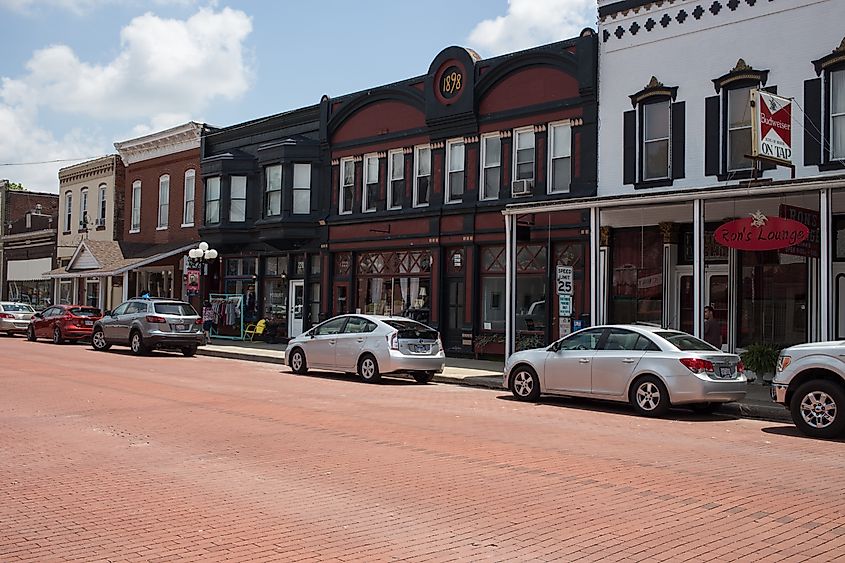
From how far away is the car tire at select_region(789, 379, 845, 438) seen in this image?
37.6ft

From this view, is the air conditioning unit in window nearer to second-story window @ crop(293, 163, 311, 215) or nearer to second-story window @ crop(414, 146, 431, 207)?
second-story window @ crop(414, 146, 431, 207)

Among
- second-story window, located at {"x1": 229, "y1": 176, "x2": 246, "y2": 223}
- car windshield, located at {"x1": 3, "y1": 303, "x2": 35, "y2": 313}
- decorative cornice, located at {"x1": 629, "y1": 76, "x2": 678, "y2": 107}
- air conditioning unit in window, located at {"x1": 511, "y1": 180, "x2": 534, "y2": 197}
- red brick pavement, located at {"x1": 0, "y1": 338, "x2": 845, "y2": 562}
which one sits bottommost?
red brick pavement, located at {"x1": 0, "y1": 338, "x2": 845, "y2": 562}

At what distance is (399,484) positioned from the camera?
8.04 m

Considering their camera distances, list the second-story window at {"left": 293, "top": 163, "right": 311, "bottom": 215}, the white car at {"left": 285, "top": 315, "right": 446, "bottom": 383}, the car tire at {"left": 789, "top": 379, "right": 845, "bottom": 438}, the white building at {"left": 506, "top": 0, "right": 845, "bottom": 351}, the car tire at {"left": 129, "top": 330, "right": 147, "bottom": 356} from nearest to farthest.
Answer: the car tire at {"left": 789, "top": 379, "right": 845, "bottom": 438}
the white building at {"left": 506, "top": 0, "right": 845, "bottom": 351}
the white car at {"left": 285, "top": 315, "right": 446, "bottom": 383}
the car tire at {"left": 129, "top": 330, "right": 147, "bottom": 356}
the second-story window at {"left": 293, "top": 163, "right": 311, "bottom": 215}

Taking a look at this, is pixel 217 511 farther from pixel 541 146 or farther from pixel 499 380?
pixel 541 146

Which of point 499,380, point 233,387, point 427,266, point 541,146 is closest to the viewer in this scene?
point 233,387

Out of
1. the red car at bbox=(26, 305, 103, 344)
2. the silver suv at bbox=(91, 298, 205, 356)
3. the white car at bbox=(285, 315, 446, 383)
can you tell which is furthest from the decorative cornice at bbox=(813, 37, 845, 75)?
the red car at bbox=(26, 305, 103, 344)

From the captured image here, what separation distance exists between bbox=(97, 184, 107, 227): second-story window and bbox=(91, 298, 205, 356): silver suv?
58.2 feet

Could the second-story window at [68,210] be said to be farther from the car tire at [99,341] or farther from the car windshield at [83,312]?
the car tire at [99,341]

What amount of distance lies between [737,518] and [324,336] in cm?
1407

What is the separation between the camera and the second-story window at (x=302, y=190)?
3027 centimetres

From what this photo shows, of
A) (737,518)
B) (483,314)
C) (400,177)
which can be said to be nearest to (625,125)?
(483,314)

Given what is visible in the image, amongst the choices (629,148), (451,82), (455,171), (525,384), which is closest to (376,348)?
(525,384)

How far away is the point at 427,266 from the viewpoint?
85.9 ft
